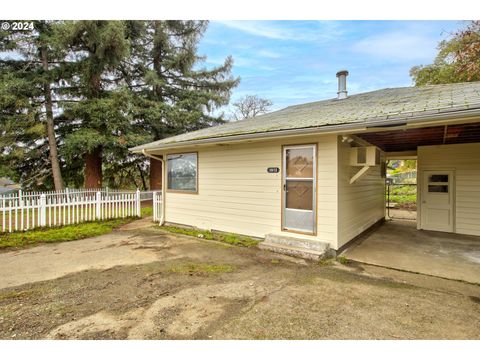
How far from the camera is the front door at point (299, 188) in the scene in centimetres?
467

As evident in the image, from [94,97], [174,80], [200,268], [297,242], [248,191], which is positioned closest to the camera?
[200,268]

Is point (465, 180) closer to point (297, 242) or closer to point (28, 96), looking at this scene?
point (297, 242)

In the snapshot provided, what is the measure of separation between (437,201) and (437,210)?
252mm

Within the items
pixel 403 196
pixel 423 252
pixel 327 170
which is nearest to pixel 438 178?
pixel 423 252

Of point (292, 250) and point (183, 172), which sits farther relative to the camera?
point (183, 172)

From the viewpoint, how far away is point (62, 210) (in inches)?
294

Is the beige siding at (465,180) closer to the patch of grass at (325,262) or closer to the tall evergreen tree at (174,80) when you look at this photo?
the patch of grass at (325,262)

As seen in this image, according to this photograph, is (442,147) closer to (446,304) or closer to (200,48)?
(446,304)

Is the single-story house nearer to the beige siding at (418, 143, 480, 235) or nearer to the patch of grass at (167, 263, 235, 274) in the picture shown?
the beige siding at (418, 143, 480, 235)

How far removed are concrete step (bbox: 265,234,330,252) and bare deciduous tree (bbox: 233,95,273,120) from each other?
23955 millimetres

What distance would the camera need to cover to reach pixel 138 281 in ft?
11.2

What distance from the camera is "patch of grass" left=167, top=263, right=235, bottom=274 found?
149 inches
